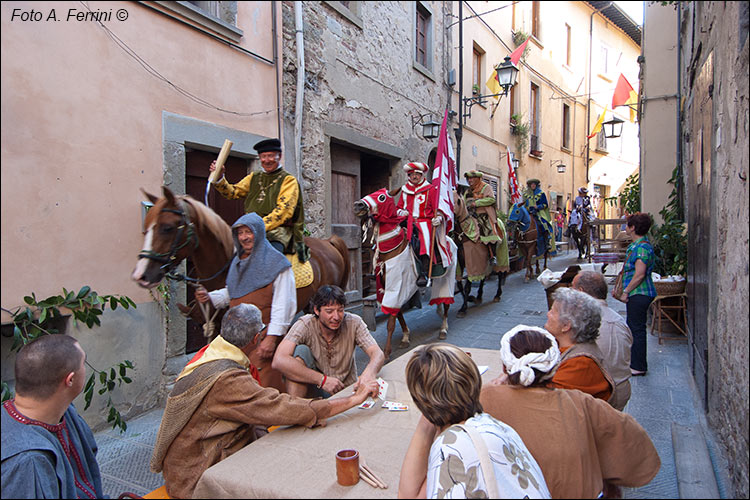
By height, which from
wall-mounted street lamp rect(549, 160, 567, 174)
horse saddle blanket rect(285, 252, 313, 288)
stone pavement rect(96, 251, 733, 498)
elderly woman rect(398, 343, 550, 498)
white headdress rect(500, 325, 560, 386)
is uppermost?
wall-mounted street lamp rect(549, 160, 567, 174)

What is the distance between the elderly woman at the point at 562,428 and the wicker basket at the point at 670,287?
4.19 metres

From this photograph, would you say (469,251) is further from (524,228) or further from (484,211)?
(524,228)

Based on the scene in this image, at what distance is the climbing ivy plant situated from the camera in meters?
3.12

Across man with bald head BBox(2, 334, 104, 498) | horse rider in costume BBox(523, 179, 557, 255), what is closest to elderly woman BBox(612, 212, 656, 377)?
man with bald head BBox(2, 334, 104, 498)

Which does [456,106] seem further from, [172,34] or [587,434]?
[587,434]

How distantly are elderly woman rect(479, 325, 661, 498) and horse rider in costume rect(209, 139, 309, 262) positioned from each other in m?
2.71

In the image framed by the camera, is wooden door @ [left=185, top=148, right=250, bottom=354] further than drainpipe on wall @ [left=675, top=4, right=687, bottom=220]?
No

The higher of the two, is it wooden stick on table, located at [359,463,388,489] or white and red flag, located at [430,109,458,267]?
white and red flag, located at [430,109,458,267]

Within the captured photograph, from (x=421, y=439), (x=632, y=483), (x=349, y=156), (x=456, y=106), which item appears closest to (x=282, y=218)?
(x=421, y=439)

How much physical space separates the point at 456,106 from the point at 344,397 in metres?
10.2

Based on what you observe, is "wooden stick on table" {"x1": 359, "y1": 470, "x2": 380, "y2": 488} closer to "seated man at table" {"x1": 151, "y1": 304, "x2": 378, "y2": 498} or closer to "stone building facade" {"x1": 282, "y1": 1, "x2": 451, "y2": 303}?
"seated man at table" {"x1": 151, "y1": 304, "x2": 378, "y2": 498}

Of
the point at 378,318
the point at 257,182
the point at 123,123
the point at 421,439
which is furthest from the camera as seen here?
the point at 378,318

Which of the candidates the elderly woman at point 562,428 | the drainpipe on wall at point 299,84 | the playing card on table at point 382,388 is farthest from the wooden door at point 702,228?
the drainpipe on wall at point 299,84

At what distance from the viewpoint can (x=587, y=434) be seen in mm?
1709
